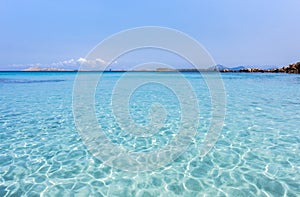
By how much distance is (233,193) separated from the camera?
3062mm

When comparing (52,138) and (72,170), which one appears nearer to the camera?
(72,170)

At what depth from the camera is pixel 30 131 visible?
579cm

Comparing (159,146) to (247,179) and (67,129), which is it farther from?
(67,129)

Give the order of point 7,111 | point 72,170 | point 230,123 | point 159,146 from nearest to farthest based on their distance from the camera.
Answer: point 72,170
point 159,146
point 230,123
point 7,111

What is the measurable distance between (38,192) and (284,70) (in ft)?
238

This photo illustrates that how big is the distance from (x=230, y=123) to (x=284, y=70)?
67.0 metres

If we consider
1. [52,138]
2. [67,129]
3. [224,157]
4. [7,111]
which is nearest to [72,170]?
[52,138]

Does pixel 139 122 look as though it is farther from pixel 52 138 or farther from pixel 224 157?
pixel 224 157

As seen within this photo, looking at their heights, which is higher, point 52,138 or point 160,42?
point 160,42

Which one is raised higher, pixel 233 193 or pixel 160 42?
pixel 160 42

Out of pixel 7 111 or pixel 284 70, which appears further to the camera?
pixel 284 70

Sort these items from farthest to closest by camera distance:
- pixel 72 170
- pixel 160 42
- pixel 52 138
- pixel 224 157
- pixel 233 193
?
pixel 160 42 < pixel 52 138 < pixel 224 157 < pixel 72 170 < pixel 233 193

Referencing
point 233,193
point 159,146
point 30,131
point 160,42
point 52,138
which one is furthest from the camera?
point 160,42

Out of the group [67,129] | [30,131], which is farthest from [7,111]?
[67,129]
